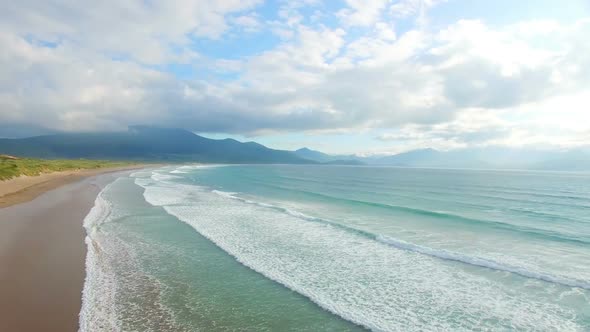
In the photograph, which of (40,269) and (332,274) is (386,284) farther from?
(40,269)

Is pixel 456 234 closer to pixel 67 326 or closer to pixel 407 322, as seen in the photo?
pixel 407 322

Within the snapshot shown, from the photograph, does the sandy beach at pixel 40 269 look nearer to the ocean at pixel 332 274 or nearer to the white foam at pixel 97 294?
the white foam at pixel 97 294

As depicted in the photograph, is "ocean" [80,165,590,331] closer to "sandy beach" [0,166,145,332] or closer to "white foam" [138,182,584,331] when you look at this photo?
"white foam" [138,182,584,331]

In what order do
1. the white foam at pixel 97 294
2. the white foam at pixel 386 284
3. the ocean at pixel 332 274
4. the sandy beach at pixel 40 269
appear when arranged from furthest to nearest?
the white foam at pixel 386 284 < the ocean at pixel 332 274 < the sandy beach at pixel 40 269 < the white foam at pixel 97 294

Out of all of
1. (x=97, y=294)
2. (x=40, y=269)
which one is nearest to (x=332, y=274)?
(x=97, y=294)

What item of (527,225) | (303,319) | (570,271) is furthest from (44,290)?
(527,225)

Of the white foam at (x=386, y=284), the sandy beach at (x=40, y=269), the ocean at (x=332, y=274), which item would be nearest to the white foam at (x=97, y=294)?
the ocean at (x=332, y=274)
